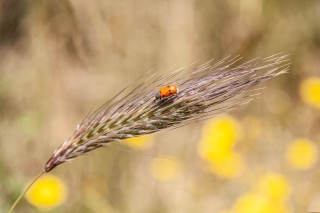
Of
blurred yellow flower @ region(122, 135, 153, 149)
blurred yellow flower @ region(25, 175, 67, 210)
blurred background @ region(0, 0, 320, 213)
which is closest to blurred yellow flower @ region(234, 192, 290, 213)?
blurred background @ region(0, 0, 320, 213)

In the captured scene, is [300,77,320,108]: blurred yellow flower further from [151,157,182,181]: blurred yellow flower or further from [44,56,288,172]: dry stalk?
[44,56,288,172]: dry stalk

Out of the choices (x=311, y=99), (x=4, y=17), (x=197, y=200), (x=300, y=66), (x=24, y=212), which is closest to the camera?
(x=24, y=212)

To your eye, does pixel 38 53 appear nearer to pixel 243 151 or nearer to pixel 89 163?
pixel 89 163

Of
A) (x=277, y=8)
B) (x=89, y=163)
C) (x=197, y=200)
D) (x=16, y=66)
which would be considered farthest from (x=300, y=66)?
(x=16, y=66)

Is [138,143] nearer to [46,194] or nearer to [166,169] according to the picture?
[166,169]

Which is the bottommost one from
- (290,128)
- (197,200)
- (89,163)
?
(197,200)

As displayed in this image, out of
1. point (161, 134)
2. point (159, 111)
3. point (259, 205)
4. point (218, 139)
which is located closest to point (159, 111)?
point (159, 111)
